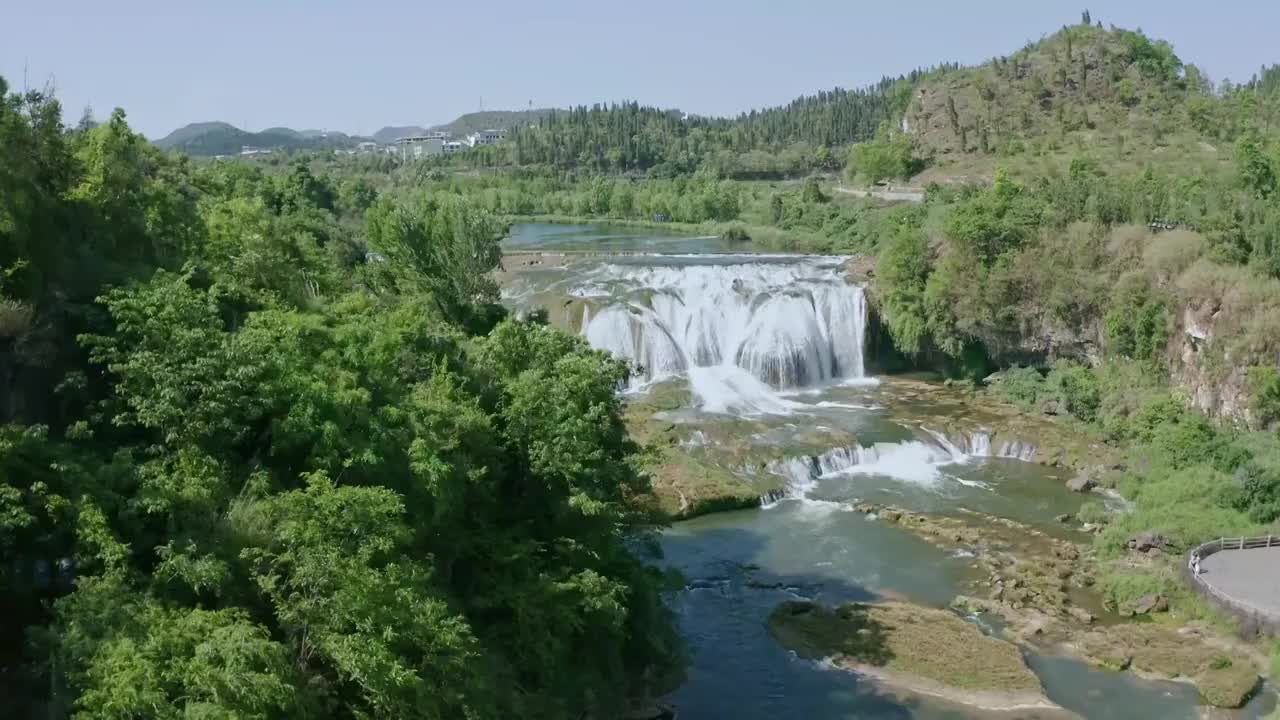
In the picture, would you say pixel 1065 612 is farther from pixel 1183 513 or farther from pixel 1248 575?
pixel 1183 513

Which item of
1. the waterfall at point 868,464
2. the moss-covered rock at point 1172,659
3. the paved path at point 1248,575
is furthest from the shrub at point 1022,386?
the moss-covered rock at point 1172,659

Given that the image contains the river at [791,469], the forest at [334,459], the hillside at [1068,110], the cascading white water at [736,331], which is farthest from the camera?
the hillside at [1068,110]

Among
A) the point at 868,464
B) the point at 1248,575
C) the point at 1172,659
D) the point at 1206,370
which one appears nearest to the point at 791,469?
the point at 868,464

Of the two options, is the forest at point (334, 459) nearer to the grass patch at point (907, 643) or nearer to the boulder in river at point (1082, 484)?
the boulder in river at point (1082, 484)

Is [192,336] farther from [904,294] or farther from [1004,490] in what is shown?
[904,294]

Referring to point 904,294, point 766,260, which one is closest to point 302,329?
point 904,294

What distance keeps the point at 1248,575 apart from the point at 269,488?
19.1 metres

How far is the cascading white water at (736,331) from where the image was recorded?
3781cm

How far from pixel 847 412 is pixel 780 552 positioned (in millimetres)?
10825

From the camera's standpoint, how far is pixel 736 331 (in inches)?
1544

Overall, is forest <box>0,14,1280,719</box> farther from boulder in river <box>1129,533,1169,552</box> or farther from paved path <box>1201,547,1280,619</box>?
paved path <box>1201,547,1280,619</box>

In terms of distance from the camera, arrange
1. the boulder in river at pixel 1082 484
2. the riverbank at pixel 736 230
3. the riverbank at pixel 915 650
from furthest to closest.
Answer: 1. the riverbank at pixel 736 230
2. the boulder in river at pixel 1082 484
3. the riverbank at pixel 915 650

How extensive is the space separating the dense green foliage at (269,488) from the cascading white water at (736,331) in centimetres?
1889

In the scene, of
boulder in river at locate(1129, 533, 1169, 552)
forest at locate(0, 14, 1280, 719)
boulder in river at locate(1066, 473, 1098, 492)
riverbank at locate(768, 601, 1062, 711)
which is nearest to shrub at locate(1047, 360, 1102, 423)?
forest at locate(0, 14, 1280, 719)
